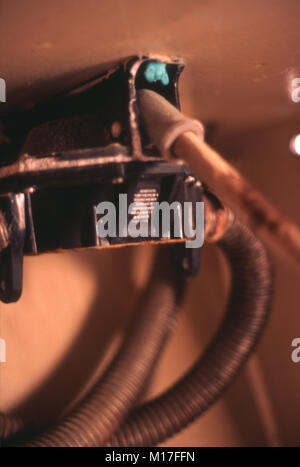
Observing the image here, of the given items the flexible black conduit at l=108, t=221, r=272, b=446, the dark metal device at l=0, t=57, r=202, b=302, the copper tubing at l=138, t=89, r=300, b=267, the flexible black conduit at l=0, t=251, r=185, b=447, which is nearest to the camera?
the copper tubing at l=138, t=89, r=300, b=267

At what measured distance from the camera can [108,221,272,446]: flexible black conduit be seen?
76cm

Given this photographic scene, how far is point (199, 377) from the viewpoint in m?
0.81

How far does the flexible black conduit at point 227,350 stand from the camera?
0.76 metres

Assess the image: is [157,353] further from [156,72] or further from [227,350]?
[156,72]

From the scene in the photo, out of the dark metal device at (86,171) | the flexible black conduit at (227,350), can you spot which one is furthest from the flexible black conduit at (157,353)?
the dark metal device at (86,171)

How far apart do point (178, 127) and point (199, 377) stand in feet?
1.90

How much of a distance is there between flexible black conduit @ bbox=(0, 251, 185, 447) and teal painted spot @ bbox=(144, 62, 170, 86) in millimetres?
458

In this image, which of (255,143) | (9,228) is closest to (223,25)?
(9,228)

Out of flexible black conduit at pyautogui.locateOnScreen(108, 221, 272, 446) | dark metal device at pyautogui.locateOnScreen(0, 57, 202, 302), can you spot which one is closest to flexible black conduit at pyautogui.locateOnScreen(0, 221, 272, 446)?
flexible black conduit at pyautogui.locateOnScreen(108, 221, 272, 446)

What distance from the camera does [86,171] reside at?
0.49 m

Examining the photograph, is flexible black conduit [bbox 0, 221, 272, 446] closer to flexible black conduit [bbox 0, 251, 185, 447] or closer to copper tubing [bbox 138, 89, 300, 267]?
flexible black conduit [bbox 0, 251, 185, 447]

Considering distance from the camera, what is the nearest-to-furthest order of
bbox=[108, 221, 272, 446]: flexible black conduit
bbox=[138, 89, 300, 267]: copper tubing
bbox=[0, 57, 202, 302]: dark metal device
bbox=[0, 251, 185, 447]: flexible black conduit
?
bbox=[138, 89, 300, 267]: copper tubing → bbox=[0, 57, 202, 302]: dark metal device → bbox=[0, 251, 185, 447]: flexible black conduit → bbox=[108, 221, 272, 446]: flexible black conduit

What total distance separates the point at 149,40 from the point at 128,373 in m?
0.60
